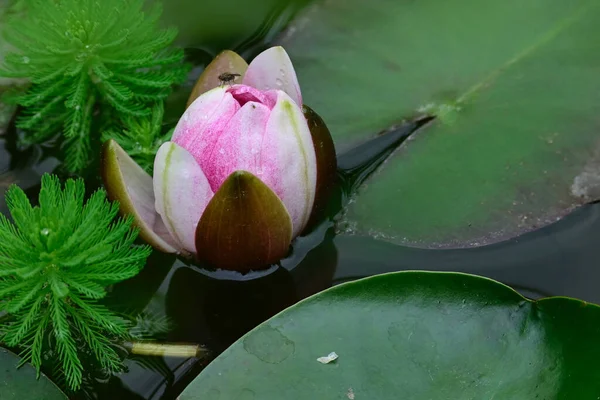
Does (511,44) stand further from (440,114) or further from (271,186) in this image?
(271,186)

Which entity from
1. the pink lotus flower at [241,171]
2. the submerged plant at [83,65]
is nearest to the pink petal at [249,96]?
the pink lotus flower at [241,171]

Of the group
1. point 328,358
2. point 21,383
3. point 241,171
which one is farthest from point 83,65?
point 328,358

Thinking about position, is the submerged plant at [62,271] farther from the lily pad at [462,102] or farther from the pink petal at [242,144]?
the lily pad at [462,102]

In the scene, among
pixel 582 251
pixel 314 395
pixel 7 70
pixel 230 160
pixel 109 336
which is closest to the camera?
pixel 314 395

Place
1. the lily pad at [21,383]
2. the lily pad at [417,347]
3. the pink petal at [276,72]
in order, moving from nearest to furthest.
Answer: the lily pad at [417,347] < the lily pad at [21,383] < the pink petal at [276,72]

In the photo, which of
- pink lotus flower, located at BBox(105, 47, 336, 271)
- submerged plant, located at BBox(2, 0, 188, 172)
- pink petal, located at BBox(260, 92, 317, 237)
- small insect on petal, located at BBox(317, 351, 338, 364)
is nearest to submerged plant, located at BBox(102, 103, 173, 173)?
submerged plant, located at BBox(2, 0, 188, 172)

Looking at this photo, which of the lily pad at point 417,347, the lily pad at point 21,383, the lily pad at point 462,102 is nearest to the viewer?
the lily pad at point 417,347

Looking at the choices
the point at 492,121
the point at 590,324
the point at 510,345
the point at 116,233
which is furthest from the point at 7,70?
the point at 590,324
